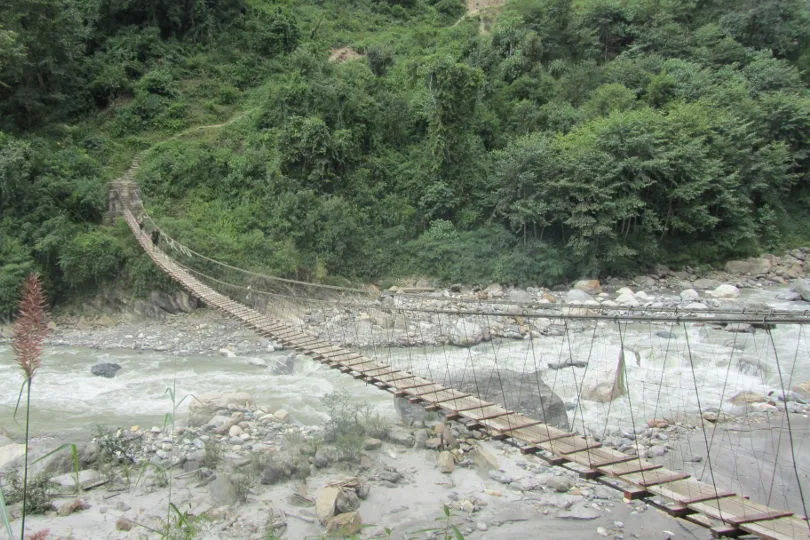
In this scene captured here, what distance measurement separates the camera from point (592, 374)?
7.86 m

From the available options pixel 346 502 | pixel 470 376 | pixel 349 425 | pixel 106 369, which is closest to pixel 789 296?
pixel 470 376

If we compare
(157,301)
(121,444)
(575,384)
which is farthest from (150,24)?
(575,384)

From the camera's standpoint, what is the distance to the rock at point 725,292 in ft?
41.2

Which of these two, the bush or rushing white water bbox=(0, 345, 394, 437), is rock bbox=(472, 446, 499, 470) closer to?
rushing white water bbox=(0, 345, 394, 437)

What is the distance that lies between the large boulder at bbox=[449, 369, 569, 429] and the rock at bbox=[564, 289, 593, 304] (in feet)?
16.2

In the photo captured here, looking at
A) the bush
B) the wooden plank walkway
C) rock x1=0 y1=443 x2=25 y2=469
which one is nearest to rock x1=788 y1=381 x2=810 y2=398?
the wooden plank walkway

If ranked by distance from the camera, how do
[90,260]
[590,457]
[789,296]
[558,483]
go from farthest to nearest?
1. [789,296]
2. [90,260]
3. [558,483]
4. [590,457]

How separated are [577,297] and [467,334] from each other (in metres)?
3.67

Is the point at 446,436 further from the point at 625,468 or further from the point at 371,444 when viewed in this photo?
the point at 625,468

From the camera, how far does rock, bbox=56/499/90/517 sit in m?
4.89

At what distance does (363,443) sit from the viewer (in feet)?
19.7

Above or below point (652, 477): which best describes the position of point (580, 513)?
below

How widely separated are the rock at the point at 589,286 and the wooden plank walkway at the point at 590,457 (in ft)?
28.0

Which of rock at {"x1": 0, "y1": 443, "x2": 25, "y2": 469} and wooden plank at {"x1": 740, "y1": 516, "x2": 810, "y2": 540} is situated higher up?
wooden plank at {"x1": 740, "y1": 516, "x2": 810, "y2": 540}
